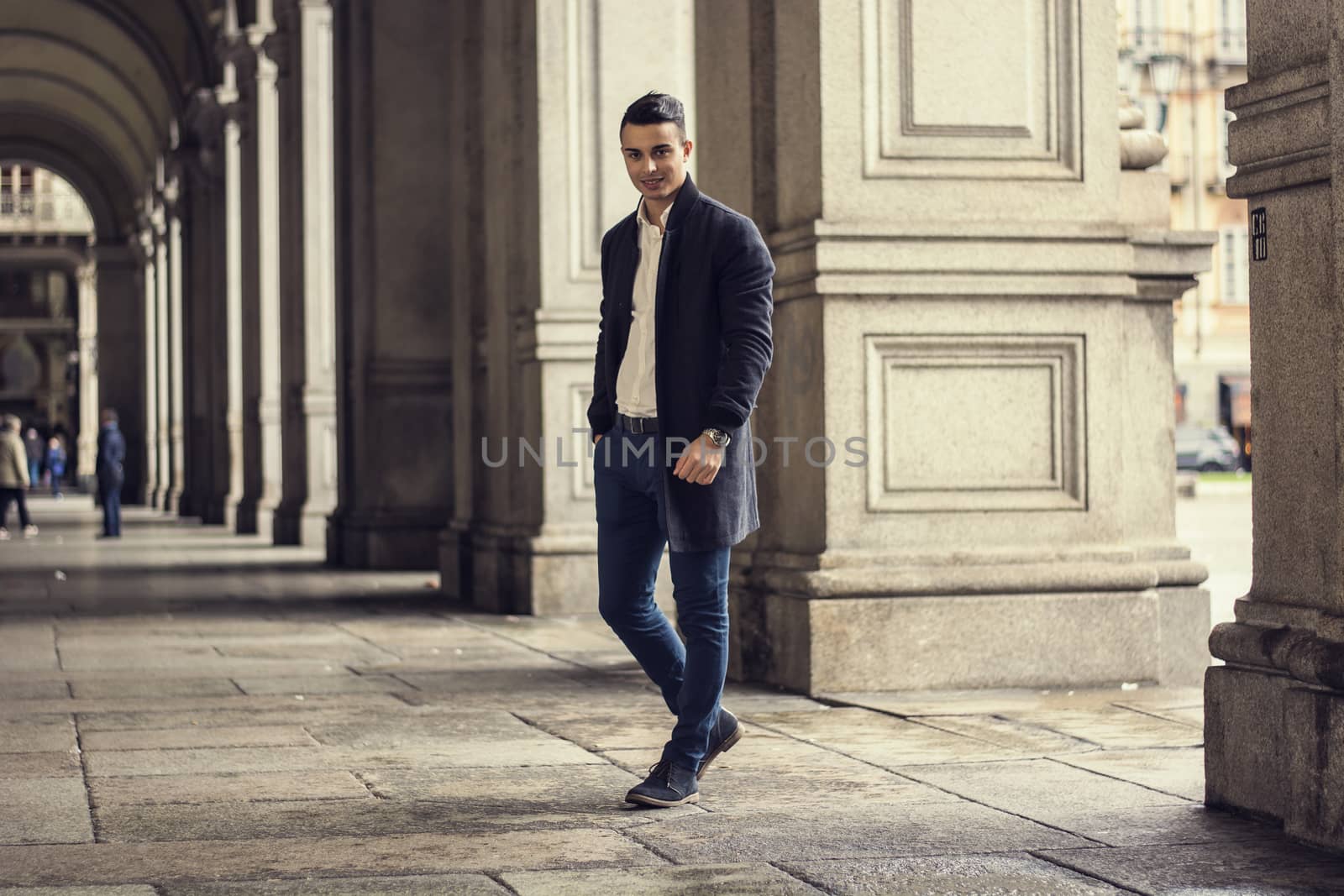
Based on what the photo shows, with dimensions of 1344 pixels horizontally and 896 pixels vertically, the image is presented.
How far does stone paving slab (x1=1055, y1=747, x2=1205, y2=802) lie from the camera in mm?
5266

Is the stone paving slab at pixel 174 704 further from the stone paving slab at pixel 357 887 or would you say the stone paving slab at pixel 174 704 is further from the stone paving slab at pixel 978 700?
the stone paving slab at pixel 357 887

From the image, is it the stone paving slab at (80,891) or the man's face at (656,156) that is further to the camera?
the man's face at (656,156)

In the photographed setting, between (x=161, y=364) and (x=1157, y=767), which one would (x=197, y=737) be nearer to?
(x=1157, y=767)

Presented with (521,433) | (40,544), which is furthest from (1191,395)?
(521,433)

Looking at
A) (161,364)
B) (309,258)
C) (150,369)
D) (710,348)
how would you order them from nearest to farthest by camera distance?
(710,348), (309,258), (161,364), (150,369)

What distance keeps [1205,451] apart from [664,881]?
4240 cm

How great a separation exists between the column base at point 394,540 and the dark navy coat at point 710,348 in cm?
1133

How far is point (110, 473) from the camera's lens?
24141 millimetres

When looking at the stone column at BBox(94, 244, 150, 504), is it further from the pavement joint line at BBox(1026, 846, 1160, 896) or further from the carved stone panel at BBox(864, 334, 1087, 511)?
the pavement joint line at BBox(1026, 846, 1160, 896)

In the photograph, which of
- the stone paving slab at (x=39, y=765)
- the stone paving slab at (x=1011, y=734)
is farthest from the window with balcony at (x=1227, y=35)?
the stone paving slab at (x=39, y=765)

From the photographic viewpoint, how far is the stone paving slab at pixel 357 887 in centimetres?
405

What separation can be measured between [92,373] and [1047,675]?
64192 millimetres

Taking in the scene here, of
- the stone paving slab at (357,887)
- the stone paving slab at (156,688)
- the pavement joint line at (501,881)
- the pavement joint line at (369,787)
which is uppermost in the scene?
the stone paving slab at (156,688)

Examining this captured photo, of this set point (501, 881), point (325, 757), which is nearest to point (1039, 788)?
point (501, 881)
